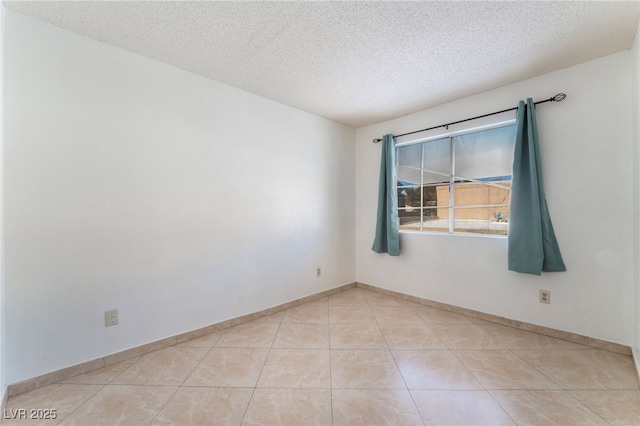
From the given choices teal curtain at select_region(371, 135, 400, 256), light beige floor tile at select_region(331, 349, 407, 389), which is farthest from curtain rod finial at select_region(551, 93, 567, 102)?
light beige floor tile at select_region(331, 349, 407, 389)

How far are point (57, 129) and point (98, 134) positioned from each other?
8.2 inches

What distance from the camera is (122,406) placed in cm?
147

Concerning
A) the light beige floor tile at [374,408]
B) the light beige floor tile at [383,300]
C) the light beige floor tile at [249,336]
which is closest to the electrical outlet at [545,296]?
the light beige floor tile at [383,300]

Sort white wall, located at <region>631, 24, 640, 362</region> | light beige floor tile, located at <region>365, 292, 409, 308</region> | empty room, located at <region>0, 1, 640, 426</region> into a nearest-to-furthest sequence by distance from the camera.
A: empty room, located at <region>0, 1, 640, 426</region>, white wall, located at <region>631, 24, 640, 362</region>, light beige floor tile, located at <region>365, 292, 409, 308</region>

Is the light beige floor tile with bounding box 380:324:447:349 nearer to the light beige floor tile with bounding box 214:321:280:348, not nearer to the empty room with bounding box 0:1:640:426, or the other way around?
the empty room with bounding box 0:1:640:426

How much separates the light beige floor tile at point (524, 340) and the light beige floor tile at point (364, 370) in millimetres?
1086

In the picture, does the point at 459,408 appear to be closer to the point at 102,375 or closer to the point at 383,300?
the point at 383,300

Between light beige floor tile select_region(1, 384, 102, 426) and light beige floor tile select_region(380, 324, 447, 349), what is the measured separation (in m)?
2.13

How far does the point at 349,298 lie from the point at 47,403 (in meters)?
2.72

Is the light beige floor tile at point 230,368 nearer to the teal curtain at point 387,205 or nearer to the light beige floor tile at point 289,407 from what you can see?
the light beige floor tile at point 289,407

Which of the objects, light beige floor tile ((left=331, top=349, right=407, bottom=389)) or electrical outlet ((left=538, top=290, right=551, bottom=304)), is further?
electrical outlet ((left=538, top=290, right=551, bottom=304))

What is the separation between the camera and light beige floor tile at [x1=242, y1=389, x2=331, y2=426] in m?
1.37

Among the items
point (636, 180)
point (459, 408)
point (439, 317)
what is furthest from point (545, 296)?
point (459, 408)

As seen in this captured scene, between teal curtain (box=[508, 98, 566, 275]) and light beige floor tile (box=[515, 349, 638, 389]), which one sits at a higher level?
teal curtain (box=[508, 98, 566, 275])
